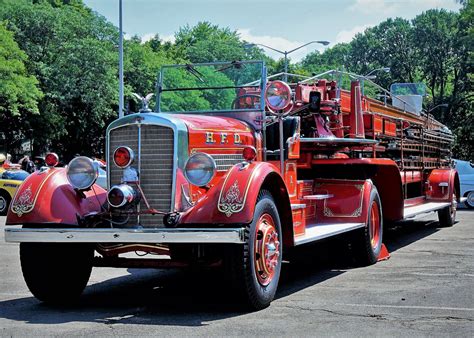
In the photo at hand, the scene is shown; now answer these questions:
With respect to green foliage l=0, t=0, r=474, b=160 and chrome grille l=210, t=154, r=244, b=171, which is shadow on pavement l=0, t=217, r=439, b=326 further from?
green foliage l=0, t=0, r=474, b=160

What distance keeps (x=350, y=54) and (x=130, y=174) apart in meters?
67.4

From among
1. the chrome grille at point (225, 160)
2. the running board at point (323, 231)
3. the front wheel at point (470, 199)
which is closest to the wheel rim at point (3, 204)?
the front wheel at point (470, 199)

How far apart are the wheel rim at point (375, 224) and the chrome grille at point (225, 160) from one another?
307 centimetres

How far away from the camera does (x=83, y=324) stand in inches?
259

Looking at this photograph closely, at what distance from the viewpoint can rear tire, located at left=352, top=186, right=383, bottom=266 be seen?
10.3 m

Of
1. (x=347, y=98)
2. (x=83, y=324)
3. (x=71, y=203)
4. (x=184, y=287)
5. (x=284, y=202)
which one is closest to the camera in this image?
(x=83, y=324)

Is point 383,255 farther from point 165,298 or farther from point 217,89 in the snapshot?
point 165,298

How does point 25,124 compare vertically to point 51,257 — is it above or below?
above

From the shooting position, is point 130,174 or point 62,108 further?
A: point 62,108

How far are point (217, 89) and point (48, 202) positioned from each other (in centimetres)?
282

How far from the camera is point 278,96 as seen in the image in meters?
8.50

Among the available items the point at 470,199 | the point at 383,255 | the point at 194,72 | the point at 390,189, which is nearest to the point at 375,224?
the point at 383,255

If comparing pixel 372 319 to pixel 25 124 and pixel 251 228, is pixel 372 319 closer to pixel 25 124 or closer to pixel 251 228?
pixel 251 228

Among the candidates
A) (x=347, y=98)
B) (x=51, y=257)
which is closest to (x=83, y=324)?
(x=51, y=257)
